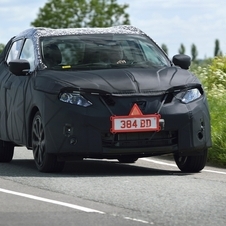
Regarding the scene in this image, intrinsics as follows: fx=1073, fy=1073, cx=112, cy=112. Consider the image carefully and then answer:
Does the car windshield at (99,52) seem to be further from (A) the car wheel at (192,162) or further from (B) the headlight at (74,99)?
(A) the car wheel at (192,162)

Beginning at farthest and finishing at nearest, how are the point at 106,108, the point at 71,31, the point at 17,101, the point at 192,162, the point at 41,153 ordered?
the point at 71,31 < the point at 17,101 < the point at 192,162 < the point at 41,153 < the point at 106,108

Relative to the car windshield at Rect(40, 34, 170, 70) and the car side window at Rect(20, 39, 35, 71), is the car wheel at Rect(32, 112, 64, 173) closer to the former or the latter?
the car windshield at Rect(40, 34, 170, 70)

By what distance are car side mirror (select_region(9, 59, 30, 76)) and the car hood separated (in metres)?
0.58

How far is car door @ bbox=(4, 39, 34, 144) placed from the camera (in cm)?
1284

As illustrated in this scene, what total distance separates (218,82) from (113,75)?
1155 cm

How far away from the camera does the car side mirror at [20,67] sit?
12812 millimetres

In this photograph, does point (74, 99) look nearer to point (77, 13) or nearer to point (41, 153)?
point (41, 153)

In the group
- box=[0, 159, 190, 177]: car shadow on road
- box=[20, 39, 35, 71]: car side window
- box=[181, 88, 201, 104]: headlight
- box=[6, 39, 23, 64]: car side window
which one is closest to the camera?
box=[181, 88, 201, 104]: headlight

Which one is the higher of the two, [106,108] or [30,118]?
[106,108]

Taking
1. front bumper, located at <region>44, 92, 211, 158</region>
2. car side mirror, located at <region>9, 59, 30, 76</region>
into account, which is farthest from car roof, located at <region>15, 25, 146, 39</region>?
front bumper, located at <region>44, 92, 211, 158</region>

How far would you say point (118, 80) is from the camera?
1180cm

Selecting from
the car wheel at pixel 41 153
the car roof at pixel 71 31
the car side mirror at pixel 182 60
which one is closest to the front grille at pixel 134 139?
the car wheel at pixel 41 153

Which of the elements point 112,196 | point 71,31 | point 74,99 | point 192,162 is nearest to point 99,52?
point 71,31

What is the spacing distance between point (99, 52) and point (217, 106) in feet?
17.9
